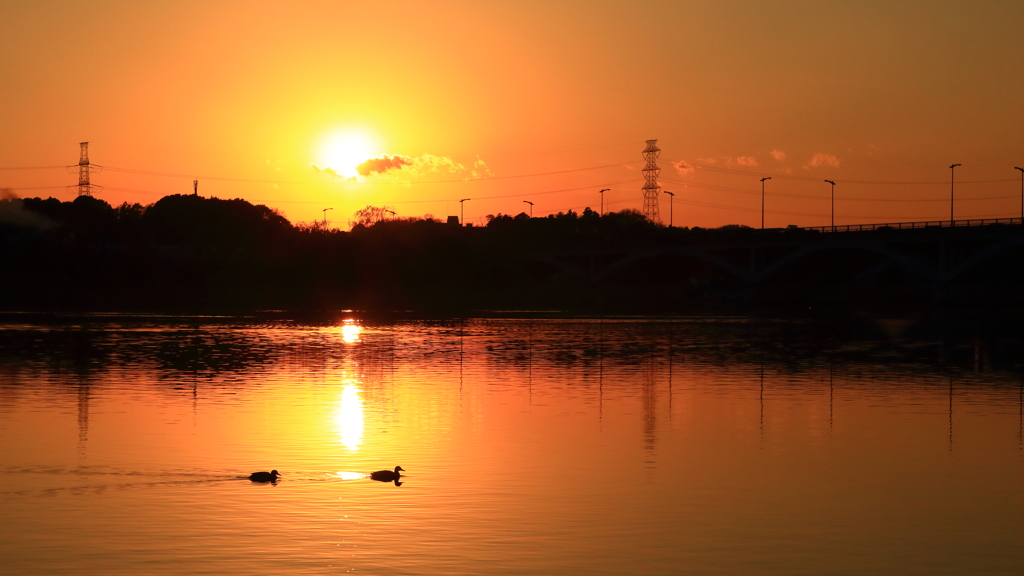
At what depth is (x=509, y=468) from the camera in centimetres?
2142

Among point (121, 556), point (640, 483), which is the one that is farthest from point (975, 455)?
point (121, 556)

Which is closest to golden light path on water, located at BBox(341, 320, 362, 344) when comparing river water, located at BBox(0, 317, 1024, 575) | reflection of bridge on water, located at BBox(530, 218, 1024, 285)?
river water, located at BBox(0, 317, 1024, 575)

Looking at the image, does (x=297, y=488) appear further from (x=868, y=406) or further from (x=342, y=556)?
(x=868, y=406)

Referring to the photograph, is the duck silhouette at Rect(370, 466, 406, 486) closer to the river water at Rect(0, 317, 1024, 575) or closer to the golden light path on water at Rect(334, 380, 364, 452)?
the river water at Rect(0, 317, 1024, 575)

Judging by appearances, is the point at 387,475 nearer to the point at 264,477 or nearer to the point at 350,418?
the point at 264,477

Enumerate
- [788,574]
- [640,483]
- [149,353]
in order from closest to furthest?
[788,574] < [640,483] < [149,353]

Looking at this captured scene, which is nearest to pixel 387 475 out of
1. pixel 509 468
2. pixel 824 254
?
pixel 509 468

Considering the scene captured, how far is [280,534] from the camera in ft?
51.9

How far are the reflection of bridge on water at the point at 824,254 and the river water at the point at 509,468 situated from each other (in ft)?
304

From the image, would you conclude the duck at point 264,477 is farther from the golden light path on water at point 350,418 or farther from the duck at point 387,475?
the golden light path on water at point 350,418

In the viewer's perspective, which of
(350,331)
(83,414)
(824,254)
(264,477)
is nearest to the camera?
(264,477)

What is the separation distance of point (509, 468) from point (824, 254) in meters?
174

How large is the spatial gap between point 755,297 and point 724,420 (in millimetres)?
144885

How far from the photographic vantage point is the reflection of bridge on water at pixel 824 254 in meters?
131
